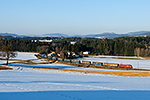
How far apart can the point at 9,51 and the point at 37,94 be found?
3494 cm

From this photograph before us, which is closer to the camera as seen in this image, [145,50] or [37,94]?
[37,94]

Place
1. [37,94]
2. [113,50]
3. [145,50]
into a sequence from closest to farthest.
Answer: [37,94] < [145,50] < [113,50]

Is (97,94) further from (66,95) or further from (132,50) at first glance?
(132,50)

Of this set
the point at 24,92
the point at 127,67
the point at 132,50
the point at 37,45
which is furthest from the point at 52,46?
the point at 24,92

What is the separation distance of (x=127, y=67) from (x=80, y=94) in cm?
2832

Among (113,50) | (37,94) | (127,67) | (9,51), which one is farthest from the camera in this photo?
(113,50)

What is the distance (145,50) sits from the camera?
78.5m

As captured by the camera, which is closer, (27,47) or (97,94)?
(97,94)

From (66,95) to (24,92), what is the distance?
261 cm

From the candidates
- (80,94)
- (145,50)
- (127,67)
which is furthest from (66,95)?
(145,50)

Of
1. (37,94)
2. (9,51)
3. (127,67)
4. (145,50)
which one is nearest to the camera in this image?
(37,94)

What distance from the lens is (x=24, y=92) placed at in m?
12.8

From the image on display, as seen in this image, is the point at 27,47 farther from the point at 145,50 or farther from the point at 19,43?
the point at 145,50

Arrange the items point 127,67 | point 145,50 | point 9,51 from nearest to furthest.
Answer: point 127,67
point 9,51
point 145,50
